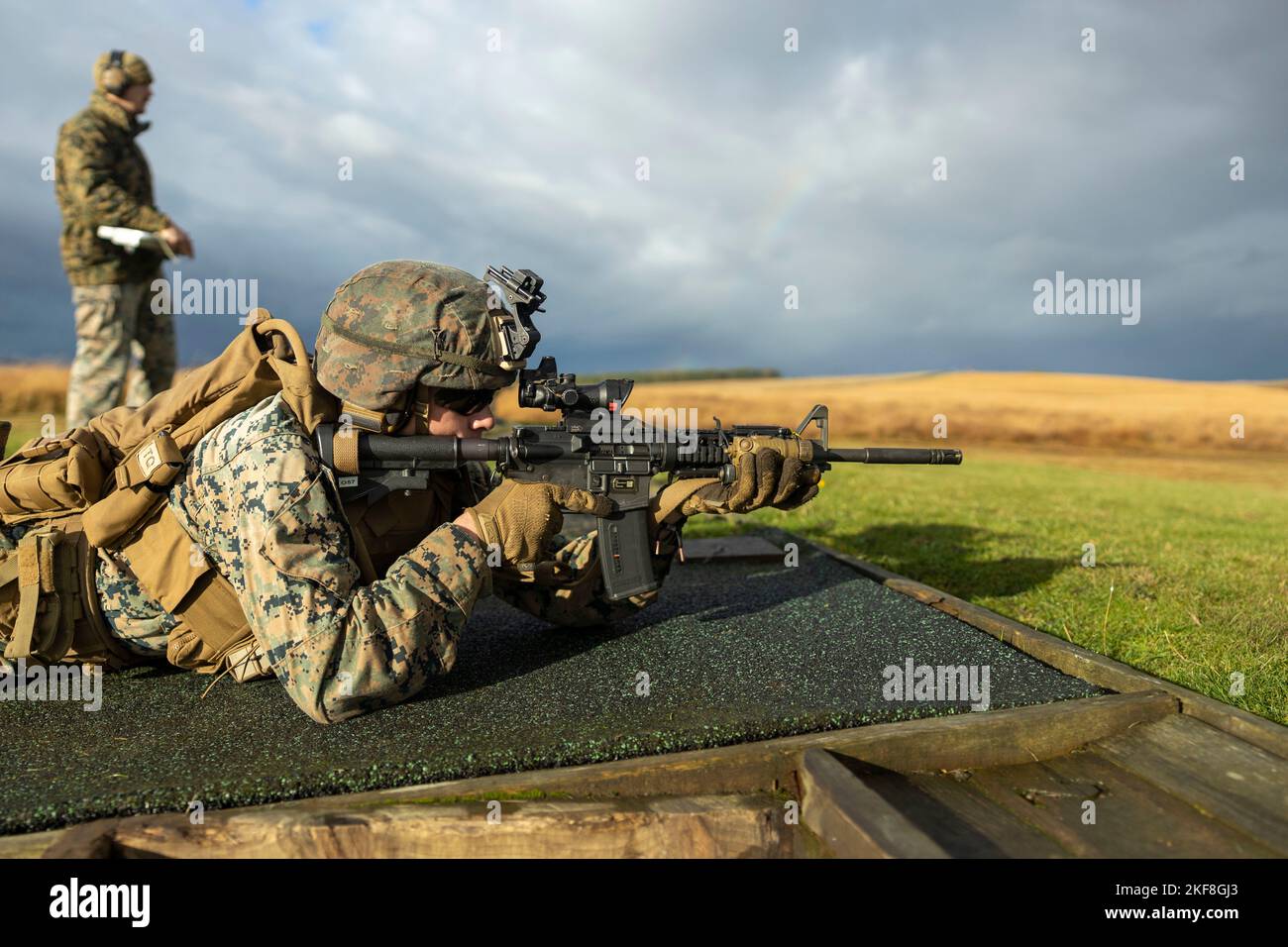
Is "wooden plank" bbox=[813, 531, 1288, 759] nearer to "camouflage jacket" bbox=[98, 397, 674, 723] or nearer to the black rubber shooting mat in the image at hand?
the black rubber shooting mat

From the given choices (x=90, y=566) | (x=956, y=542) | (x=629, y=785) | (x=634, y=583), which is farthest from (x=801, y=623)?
(x=956, y=542)

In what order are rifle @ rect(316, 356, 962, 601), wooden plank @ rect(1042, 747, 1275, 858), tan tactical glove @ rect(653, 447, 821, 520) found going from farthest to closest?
tan tactical glove @ rect(653, 447, 821, 520)
rifle @ rect(316, 356, 962, 601)
wooden plank @ rect(1042, 747, 1275, 858)

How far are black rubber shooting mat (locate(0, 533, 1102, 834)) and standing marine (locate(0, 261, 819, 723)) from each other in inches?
8.7

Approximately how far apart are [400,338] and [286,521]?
37.0 inches

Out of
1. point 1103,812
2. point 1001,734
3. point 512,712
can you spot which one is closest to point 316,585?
point 512,712

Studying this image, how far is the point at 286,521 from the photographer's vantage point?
3223mm

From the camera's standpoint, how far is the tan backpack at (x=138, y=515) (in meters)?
3.61

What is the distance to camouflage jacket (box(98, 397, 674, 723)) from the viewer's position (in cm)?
318

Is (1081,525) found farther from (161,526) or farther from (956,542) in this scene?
(161,526)

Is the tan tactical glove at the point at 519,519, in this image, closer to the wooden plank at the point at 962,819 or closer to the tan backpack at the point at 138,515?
the tan backpack at the point at 138,515

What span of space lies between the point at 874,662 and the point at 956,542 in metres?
4.86

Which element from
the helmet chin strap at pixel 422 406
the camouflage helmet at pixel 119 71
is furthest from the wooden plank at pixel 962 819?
the camouflage helmet at pixel 119 71

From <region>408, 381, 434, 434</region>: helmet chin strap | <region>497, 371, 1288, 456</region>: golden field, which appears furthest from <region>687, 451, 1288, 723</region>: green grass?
<region>497, 371, 1288, 456</region>: golden field

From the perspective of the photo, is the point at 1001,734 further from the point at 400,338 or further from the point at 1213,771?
the point at 400,338
